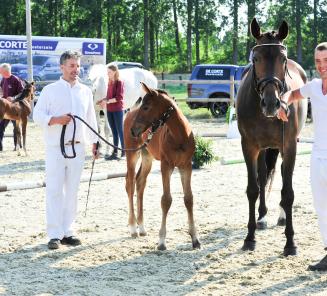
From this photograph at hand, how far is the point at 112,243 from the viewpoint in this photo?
6863 millimetres

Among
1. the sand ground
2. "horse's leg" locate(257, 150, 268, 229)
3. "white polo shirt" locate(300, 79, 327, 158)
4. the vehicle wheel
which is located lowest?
the sand ground

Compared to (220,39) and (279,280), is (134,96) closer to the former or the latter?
(279,280)

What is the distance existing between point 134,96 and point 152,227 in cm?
866

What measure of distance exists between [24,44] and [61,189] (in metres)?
19.9

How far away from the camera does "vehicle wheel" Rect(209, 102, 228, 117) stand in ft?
80.7

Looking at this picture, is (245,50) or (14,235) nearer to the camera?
(14,235)

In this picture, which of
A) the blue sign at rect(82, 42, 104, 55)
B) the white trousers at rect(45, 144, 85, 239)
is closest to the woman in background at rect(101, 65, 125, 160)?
the white trousers at rect(45, 144, 85, 239)

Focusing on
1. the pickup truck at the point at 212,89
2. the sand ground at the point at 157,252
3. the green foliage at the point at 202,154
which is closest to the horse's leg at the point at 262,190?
the sand ground at the point at 157,252

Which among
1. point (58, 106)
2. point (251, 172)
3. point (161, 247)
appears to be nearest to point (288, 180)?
point (251, 172)

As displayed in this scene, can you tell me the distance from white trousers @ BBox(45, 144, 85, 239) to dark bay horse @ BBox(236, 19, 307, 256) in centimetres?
176

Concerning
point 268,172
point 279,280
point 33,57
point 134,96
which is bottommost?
point 279,280

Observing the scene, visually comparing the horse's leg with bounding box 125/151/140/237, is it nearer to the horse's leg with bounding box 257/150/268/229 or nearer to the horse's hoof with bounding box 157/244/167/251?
the horse's hoof with bounding box 157/244/167/251

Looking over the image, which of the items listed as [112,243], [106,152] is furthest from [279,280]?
[106,152]

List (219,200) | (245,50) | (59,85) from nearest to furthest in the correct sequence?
1. (59,85)
2. (219,200)
3. (245,50)
